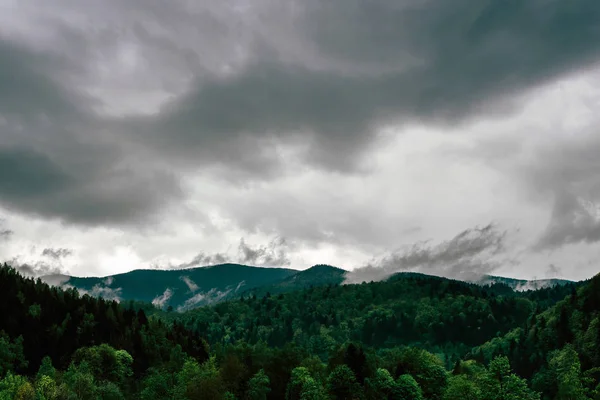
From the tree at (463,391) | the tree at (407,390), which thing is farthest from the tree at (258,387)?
the tree at (463,391)

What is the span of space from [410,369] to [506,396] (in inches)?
2442

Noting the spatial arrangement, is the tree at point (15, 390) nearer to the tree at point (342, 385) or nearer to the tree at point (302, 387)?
the tree at point (302, 387)

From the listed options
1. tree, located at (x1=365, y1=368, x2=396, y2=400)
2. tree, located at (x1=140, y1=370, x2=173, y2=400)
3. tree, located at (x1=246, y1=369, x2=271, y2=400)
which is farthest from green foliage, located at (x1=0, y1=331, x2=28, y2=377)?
tree, located at (x1=365, y1=368, x2=396, y2=400)

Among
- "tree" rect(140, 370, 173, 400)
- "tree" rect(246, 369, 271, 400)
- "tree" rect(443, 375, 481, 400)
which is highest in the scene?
"tree" rect(443, 375, 481, 400)

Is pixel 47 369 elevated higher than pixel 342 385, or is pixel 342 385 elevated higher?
pixel 342 385

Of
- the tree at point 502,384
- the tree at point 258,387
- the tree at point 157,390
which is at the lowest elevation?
the tree at point 157,390

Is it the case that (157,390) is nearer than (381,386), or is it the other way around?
(157,390)

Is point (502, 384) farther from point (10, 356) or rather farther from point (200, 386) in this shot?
point (10, 356)

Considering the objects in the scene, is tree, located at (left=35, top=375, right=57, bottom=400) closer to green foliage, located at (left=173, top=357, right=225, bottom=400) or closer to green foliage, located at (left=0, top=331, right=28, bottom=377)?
Answer: green foliage, located at (left=173, top=357, right=225, bottom=400)

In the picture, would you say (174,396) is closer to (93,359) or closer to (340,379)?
(340,379)

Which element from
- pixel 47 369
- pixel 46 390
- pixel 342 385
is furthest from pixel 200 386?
pixel 47 369

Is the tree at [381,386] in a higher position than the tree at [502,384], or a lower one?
lower

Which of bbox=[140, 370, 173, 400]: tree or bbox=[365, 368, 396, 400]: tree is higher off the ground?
bbox=[365, 368, 396, 400]: tree

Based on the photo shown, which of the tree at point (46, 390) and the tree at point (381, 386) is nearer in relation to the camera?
the tree at point (46, 390)
